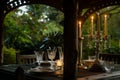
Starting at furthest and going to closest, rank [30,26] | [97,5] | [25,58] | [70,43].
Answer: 1. [30,26]
2. [25,58]
3. [97,5]
4. [70,43]

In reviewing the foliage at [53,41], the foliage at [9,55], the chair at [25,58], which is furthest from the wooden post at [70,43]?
the foliage at [9,55]

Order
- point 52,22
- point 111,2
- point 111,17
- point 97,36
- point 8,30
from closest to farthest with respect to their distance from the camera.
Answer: point 97,36 → point 111,2 → point 8,30 → point 111,17 → point 52,22

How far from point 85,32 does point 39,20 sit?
6.65ft

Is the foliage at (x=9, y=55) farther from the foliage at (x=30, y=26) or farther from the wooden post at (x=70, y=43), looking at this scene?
the wooden post at (x=70, y=43)

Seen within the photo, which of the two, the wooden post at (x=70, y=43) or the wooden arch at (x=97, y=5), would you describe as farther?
the wooden arch at (x=97, y=5)

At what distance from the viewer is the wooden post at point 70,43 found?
261 cm

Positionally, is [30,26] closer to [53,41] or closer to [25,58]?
[53,41]

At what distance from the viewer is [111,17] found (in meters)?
9.22

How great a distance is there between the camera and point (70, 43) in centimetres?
262

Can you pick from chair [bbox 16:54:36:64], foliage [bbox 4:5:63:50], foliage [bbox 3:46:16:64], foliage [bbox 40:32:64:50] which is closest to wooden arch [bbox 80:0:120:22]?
chair [bbox 16:54:36:64]

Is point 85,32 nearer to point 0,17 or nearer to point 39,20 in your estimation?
point 39,20

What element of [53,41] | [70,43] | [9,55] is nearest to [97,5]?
[70,43]

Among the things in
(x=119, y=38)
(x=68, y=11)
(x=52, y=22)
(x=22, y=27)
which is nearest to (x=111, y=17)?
(x=119, y=38)

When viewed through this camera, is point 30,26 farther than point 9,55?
Yes
